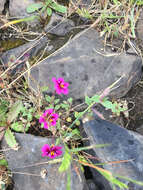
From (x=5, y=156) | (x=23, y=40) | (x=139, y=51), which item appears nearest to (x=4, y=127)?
(x=5, y=156)

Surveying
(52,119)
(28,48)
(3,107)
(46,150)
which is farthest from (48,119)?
(28,48)

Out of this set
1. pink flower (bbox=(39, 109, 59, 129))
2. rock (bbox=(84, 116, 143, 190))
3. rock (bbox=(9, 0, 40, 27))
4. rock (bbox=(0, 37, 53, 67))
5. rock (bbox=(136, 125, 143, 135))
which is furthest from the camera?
rock (bbox=(9, 0, 40, 27))

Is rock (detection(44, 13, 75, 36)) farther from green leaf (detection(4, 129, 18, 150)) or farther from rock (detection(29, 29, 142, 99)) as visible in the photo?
green leaf (detection(4, 129, 18, 150))

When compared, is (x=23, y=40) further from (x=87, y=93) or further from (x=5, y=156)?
(x=5, y=156)

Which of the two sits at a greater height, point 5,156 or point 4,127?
point 4,127

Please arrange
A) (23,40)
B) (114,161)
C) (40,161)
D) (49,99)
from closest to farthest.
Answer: (114,161), (40,161), (49,99), (23,40)

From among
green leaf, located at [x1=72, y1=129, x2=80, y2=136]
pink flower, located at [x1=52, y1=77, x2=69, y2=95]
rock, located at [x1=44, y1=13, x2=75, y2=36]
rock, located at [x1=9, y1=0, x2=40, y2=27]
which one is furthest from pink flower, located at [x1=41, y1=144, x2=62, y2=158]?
rock, located at [x1=9, y1=0, x2=40, y2=27]

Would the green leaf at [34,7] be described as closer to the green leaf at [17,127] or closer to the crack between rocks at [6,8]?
the crack between rocks at [6,8]
